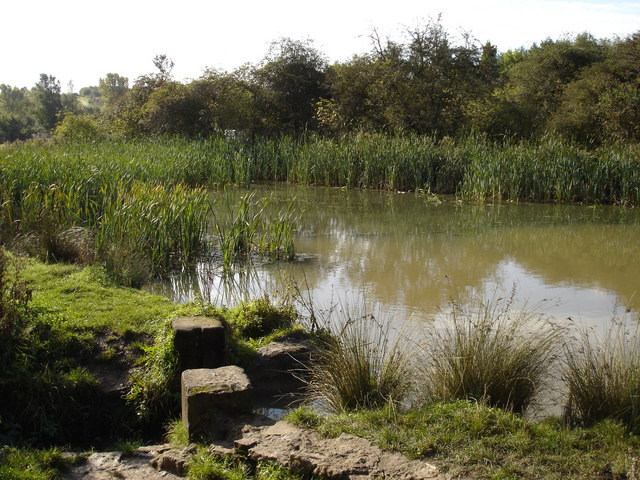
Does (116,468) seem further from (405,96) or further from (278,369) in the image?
(405,96)

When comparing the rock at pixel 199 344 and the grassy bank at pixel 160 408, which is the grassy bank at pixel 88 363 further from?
the rock at pixel 199 344

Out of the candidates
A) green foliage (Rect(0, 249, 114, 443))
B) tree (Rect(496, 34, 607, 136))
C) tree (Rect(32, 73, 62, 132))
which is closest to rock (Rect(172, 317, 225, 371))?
green foliage (Rect(0, 249, 114, 443))

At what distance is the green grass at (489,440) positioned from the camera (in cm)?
329

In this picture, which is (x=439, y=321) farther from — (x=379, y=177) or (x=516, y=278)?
(x=379, y=177)

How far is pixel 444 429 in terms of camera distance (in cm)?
368

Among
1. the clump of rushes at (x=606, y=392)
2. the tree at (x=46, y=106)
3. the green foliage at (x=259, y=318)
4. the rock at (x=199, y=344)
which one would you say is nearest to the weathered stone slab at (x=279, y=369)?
the green foliage at (x=259, y=318)

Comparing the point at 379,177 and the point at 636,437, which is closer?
the point at 636,437

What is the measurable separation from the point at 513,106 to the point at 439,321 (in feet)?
70.5

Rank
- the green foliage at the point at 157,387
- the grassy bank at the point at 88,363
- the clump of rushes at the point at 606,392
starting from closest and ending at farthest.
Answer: the clump of rushes at the point at 606,392
the grassy bank at the point at 88,363
the green foliage at the point at 157,387

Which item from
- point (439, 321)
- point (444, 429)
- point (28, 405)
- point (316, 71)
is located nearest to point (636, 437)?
point (444, 429)

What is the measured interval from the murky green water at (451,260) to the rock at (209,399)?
1.65 metres

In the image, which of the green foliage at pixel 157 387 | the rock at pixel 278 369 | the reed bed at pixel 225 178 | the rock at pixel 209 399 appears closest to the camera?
the rock at pixel 209 399

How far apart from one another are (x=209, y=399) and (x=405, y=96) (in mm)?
22437

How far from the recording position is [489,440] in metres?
3.54
